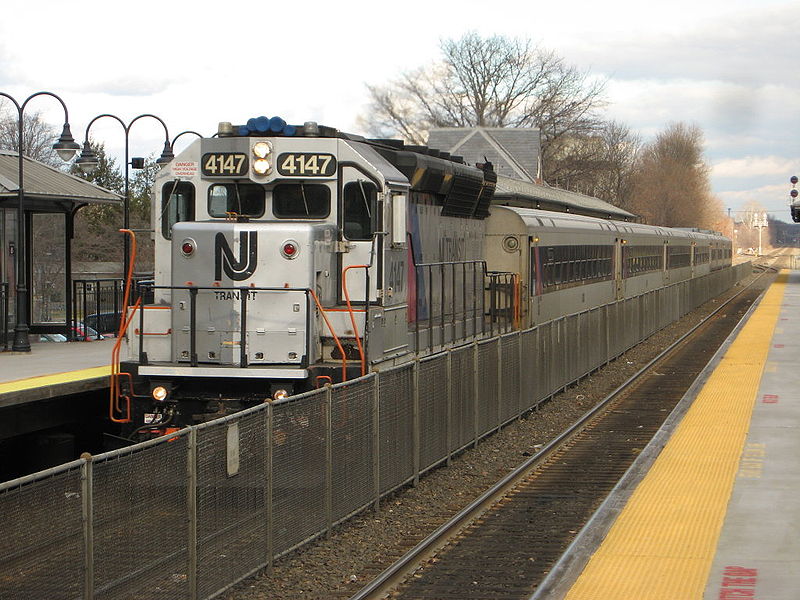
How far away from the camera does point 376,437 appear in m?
11.1

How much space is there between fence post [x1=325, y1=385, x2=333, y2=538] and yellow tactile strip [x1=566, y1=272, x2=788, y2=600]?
2.53m

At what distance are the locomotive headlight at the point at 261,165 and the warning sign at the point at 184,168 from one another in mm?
821

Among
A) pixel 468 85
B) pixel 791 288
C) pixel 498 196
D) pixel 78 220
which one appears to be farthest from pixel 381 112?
pixel 498 196

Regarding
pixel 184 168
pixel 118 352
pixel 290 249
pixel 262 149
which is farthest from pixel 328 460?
pixel 184 168

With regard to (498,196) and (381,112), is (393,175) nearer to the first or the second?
(498,196)

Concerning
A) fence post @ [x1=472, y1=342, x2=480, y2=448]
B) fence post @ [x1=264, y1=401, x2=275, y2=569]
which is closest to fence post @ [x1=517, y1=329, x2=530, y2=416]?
fence post @ [x1=472, y1=342, x2=480, y2=448]

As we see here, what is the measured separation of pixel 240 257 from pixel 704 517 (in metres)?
5.55

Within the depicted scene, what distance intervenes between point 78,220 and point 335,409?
126ft

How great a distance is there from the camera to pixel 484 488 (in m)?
12.7

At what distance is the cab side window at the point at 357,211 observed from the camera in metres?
12.2

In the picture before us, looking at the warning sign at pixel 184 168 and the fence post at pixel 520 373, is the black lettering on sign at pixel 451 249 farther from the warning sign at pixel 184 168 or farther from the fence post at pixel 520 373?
the warning sign at pixel 184 168

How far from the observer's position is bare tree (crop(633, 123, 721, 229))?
385 ft

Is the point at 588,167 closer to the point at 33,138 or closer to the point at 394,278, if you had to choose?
the point at 33,138

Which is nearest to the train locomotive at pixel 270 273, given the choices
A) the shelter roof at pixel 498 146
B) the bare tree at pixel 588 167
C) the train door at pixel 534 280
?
the train door at pixel 534 280
